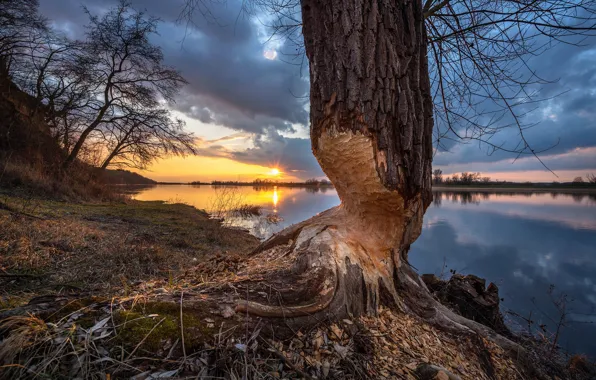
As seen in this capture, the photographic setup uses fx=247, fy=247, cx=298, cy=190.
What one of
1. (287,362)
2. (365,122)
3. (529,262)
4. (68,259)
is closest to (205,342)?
(287,362)

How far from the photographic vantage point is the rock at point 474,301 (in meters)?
3.50

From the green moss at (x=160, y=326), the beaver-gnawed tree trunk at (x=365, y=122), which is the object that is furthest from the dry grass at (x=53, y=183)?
the beaver-gnawed tree trunk at (x=365, y=122)

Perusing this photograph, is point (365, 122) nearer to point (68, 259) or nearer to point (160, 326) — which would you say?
point (160, 326)

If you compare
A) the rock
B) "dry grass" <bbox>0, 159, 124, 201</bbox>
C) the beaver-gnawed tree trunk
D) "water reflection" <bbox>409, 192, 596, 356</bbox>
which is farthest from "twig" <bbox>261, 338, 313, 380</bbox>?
"dry grass" <bbox>0, 159, 124, 201</bbox>

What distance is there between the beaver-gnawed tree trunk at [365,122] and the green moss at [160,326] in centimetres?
63

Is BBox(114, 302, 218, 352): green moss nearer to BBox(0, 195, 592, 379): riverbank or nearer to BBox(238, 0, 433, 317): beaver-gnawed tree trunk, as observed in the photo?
BBox(0, 195, 592, 379): riverbank

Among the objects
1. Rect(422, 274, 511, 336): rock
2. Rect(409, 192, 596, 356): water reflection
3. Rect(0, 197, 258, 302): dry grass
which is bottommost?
Rect(409, 192, 596, 356): water reflection

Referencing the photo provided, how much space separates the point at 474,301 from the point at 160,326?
4085 mm

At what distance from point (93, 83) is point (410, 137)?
54.2 ft

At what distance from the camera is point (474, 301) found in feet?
11.6

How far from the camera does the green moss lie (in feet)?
3.51

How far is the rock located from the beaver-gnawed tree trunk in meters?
1.95

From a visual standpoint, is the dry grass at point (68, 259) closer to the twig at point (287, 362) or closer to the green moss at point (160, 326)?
the green moss at point (160, 326)

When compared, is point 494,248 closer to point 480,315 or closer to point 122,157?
point 480,315
